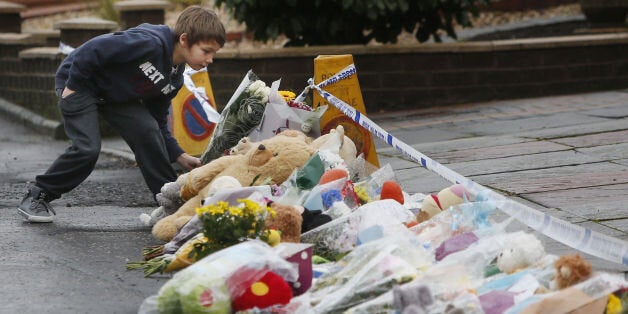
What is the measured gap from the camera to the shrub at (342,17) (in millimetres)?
10734

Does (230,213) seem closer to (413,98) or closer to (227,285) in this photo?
(227,285)

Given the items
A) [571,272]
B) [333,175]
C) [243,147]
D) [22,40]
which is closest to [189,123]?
[243,147]

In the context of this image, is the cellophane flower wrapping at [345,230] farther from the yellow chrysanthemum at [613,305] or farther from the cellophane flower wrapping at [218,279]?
the yellow chrysanthemum at [613,305]

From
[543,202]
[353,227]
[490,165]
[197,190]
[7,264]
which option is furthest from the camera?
[490,165]

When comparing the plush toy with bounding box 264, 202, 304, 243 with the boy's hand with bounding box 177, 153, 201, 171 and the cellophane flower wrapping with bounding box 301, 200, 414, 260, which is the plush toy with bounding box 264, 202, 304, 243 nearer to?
the cellophane flower wrapping with bounding box 301, 200, 414, 260

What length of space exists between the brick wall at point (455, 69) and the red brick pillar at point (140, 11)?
115cm

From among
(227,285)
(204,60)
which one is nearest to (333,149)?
(204,60)

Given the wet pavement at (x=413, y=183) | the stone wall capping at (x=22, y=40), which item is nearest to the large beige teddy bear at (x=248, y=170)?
the wet pavement at (x=413, y=183)

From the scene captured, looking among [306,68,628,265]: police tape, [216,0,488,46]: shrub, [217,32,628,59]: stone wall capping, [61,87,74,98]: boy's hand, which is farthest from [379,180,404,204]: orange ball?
[217,32,628,59]: stone wall capping

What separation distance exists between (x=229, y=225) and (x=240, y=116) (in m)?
2.23

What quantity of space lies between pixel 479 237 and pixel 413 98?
6.78 metres

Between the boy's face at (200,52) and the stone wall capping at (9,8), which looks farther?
the stone wall capping at (9,8)

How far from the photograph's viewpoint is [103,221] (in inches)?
259

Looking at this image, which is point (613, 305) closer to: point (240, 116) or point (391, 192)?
point (391, 192)
